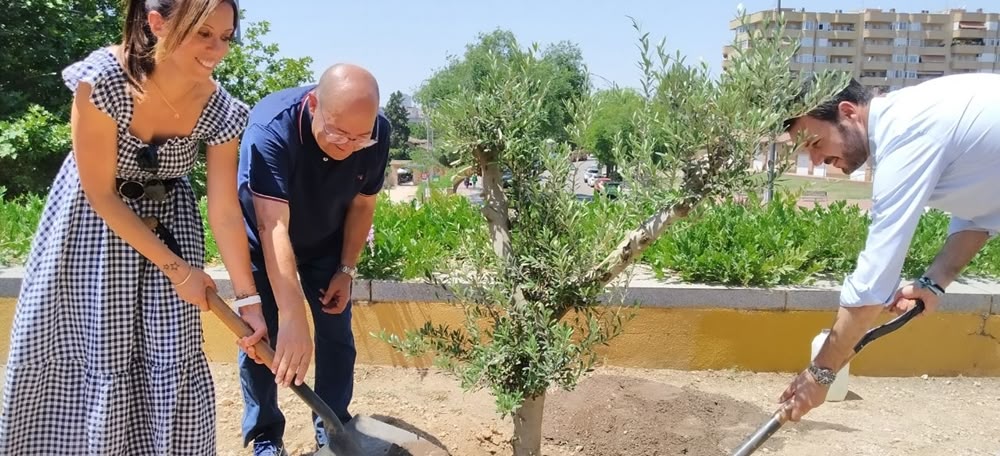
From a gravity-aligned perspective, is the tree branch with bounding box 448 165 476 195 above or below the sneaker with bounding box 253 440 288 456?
above

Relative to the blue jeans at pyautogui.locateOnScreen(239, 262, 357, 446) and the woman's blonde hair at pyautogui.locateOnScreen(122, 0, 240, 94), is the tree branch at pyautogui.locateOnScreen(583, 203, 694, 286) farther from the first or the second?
the woman's blonde hair at pyautogui.locateOnScreen(122, 0, 240, 94)

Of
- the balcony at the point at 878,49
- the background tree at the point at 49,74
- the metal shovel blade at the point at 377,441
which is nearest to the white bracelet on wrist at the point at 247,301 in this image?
the metal shovel blade at the point at 377,441

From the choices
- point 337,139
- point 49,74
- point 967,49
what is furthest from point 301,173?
point 967,49

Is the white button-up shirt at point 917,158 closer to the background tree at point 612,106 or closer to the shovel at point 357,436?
the background tree at point 612,106

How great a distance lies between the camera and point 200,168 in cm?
1014

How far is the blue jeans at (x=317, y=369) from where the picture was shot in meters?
2.86

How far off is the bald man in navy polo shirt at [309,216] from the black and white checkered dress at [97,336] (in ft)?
0.96

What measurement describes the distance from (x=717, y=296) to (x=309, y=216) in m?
2.26

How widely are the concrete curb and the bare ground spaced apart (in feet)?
1.33

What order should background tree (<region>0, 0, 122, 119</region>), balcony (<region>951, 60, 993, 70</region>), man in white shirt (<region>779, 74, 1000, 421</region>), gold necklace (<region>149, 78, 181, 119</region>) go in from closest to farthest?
1. gold necklace (<region>149, 78, 181, 119</region>)
2. man in white shirt (<region>779, 74, 1000, 421</region>)
3. background tree (<region>0, 0, 122, 119</region>)
4. balcony (<region>951, 60, 993, 70</region>)

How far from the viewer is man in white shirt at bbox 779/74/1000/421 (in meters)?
2.02

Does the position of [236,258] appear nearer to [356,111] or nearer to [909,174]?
[356,111]

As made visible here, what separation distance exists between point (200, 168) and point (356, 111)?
8.78 metres

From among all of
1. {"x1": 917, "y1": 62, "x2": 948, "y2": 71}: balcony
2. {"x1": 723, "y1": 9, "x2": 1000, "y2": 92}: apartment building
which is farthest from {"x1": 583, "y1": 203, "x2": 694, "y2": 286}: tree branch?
{"x1": 917, "y1": 62, "x2": 948, "y2": 71}: balcony
